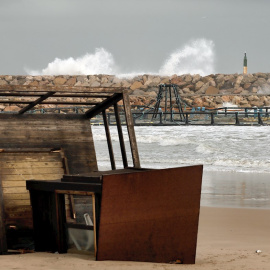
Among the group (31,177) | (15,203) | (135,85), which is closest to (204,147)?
(31,177)

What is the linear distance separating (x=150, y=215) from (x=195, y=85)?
197 ft

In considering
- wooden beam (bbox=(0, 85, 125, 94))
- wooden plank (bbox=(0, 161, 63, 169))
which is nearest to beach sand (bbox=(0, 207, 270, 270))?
wooden plank (bbox=(0, 161, 63, 169))

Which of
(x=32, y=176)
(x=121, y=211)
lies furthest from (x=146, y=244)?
(x=32, y=176)

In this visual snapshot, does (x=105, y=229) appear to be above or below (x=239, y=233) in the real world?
above

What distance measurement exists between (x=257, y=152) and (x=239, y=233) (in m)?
20.0

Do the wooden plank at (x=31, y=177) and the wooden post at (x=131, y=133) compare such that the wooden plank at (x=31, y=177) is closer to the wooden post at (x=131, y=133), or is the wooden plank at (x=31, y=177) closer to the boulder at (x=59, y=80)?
the wooden post at (x=131, y=133)

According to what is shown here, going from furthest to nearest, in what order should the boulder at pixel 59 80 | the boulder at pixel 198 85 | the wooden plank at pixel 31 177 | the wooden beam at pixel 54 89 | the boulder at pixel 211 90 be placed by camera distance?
1. the boulder at pixel 59 80
2. the boulder at pixel 198 85
3. the boulder at pixel 211 90
4. the wooden plank at pixel 31 177
5. the wooden beam at pixel 54 89

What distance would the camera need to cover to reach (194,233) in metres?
7.48

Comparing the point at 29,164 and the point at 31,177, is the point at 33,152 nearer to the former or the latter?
the point at 29,164

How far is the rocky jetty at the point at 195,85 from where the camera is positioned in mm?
63469

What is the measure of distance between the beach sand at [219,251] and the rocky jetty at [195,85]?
49.2m

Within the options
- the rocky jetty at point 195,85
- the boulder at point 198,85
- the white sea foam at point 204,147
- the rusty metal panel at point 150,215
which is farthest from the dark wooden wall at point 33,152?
the boulder at point 198,85

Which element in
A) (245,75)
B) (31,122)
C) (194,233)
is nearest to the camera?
(194,233)

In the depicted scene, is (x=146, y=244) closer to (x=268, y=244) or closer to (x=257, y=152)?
(x=268, y=244)
